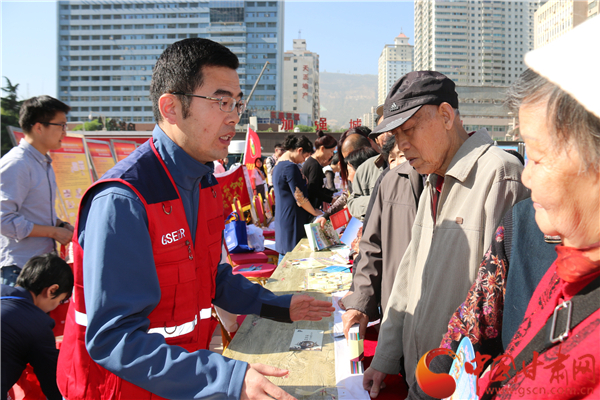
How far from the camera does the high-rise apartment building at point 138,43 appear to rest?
8762 cm

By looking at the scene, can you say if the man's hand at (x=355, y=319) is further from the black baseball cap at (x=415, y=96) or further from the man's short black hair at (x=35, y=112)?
the man's short black hair at (x=35, y=112)

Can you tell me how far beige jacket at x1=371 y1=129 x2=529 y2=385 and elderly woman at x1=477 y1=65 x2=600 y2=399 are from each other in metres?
0.60

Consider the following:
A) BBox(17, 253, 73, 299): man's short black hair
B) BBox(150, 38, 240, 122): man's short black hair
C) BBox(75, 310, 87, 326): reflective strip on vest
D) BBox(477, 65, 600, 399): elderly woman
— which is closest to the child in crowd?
BBox(17, 253, 73, 299): man's short black hair

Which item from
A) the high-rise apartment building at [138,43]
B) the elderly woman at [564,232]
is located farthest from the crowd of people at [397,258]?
the high-rise apartment building at [138,43]

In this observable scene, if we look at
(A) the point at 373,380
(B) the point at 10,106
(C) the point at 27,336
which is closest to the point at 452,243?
(A) the point at 373,380

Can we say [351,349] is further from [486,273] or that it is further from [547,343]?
[547,343]

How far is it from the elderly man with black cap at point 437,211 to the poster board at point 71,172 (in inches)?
183

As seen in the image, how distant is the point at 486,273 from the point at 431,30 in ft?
411

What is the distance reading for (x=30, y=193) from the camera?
2973 mm

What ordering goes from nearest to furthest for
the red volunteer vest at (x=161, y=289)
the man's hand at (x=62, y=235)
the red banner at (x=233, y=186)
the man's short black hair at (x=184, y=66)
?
the red volunteer vest at (x=161, y=289) → the man's short black hair at (x=184, y=66) → the man's hand at (x=62, y=235) → the red banner at (x=233, y=186)

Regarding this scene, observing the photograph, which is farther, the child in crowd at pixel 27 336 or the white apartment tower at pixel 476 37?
the white apartment tower at pixel 476 37

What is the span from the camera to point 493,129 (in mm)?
55000

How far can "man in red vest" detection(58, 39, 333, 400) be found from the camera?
3.26 feet

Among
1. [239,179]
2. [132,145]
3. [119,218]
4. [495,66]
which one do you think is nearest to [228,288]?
[119,218]
